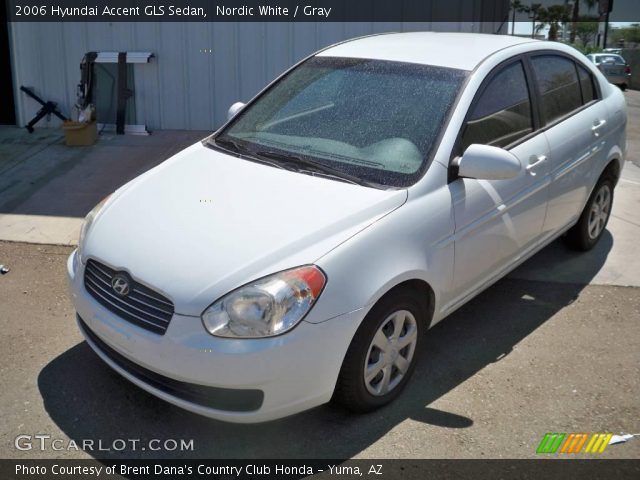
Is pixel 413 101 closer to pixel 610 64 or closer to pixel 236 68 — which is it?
pixel 236 68

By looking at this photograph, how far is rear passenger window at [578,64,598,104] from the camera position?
5.33m

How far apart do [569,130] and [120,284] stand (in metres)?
3.17

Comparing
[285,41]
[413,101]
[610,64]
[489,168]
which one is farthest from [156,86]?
[610,64]

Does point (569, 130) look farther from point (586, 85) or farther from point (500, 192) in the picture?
point (500, 192)

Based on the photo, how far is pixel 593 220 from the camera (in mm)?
5648

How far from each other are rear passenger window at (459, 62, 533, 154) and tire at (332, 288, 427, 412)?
960 mm

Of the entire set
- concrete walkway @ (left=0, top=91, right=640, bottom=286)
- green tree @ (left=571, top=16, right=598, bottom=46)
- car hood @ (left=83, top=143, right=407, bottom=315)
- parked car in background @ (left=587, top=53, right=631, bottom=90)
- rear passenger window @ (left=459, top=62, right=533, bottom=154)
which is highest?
rear passenger window @ (left=459, top=62, right=533, bottom=154)

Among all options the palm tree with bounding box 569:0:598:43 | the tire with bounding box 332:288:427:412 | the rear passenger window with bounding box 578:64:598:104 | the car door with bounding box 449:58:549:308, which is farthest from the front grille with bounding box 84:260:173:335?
the palm tree with bounding box 569:0:598:43

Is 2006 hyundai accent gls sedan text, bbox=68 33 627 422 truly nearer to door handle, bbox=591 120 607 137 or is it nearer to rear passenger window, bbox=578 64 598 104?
door handle, bbox=591 120 607 137

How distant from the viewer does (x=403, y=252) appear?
3549 mm
